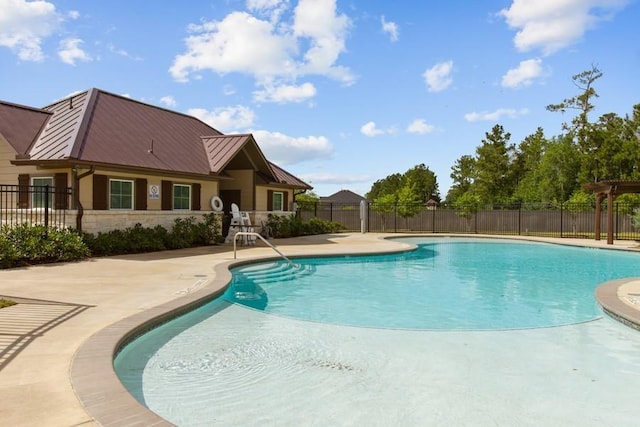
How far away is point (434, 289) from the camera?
10672 mm

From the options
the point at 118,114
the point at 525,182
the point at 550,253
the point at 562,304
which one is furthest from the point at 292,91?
the point at 525,182

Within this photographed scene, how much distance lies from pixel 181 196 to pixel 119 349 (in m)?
13.3

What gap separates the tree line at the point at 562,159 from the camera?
35.6 meters

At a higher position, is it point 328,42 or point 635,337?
point 328,42

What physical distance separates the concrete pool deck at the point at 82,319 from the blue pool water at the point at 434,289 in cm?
87

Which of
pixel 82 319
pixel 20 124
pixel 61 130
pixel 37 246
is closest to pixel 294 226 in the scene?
pixel 61 130

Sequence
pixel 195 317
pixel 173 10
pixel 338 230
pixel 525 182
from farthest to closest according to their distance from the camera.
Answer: pixel 525 182 < pixel 338 230 < pixel 173 10 < pixel 195 317

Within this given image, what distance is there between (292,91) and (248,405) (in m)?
18.1

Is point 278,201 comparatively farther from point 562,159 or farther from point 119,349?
point 562,159

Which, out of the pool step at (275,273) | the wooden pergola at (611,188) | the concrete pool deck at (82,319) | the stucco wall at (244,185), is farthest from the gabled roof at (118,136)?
the wooden pergola at (611,188)

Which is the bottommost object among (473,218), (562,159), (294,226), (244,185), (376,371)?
(376,371)

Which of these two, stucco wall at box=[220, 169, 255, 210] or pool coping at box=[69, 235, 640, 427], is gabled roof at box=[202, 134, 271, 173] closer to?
stucco wall at box=[220, 169, 255, 210]

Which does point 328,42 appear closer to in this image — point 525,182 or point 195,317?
point 195,317

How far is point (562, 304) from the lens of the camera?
359 inches
